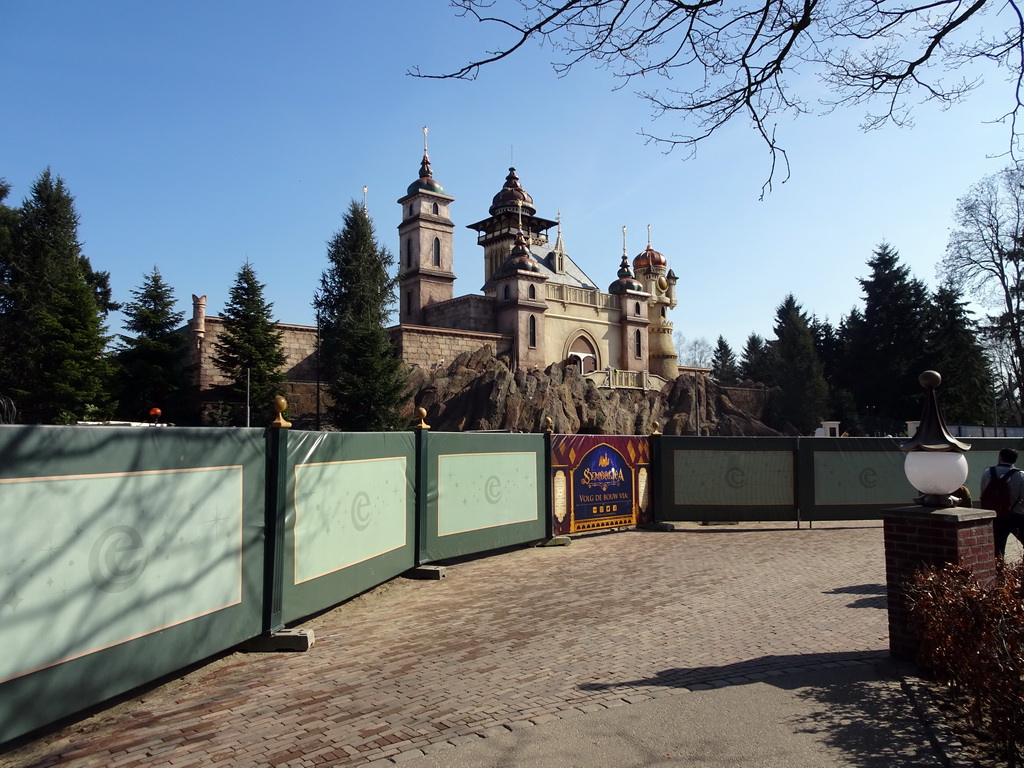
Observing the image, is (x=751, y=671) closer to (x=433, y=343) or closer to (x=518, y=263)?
(x=433, y=343)

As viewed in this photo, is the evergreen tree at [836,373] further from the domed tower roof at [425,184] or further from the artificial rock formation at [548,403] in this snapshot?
the domed tower roof at [425,184]

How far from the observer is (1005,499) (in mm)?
8312

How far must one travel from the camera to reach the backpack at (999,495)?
830 centimetres

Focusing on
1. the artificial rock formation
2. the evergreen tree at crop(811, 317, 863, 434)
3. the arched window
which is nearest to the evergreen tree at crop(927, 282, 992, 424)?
the evergreen tree at crop(811, 317, 863, 434)

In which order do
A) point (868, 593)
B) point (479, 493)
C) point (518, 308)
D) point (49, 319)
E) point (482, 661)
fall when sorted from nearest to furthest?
point (482, 661)
point (868, 593)
point (479, 493)
point (49, 319)
point (518, 308)

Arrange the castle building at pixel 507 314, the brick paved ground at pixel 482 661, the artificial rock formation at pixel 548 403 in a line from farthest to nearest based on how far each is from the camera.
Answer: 1. the castle building at pixel 507 314
2. the artificial rock formation at pixel 548 403
3. the brick paved ground at pixel 482 661

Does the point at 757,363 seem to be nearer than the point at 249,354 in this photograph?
No

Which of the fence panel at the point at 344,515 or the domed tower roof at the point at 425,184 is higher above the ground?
the domed tower roof at the point at 425,184

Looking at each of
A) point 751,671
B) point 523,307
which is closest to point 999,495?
point 751,671

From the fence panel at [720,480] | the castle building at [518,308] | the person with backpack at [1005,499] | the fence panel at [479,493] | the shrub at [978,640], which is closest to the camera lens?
the shrub at [978,640]

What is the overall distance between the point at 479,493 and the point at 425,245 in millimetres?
41576

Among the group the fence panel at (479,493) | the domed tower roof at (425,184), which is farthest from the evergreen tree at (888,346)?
the fence panel at (479,493)

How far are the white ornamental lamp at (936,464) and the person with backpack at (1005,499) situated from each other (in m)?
3.05

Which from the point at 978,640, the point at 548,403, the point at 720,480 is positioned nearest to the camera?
the point at 978,640
